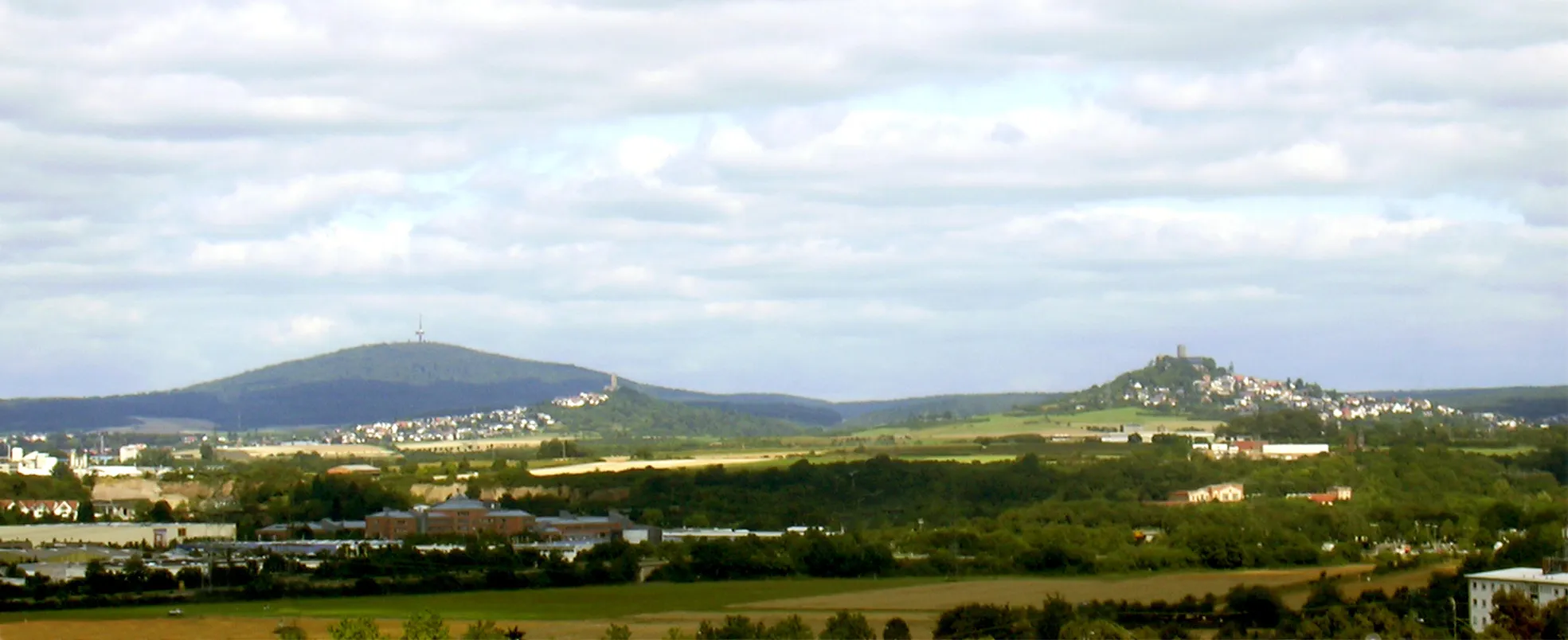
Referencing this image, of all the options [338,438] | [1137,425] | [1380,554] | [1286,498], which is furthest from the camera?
[338,438]

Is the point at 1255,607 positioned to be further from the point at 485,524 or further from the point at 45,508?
the point at 45,508

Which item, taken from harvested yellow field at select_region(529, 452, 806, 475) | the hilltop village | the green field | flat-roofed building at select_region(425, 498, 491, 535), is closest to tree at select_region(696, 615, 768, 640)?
the hilltop village

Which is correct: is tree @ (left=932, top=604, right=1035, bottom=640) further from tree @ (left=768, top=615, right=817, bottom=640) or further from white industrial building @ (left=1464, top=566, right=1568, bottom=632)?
white industrial building @ (left=1464, top=566, right=1568, bottom=632)

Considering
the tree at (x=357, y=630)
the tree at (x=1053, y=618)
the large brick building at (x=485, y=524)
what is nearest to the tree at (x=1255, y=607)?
the tree at (x=1053, y=618)

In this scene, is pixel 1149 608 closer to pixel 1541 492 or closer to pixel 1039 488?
pixel 1039 488

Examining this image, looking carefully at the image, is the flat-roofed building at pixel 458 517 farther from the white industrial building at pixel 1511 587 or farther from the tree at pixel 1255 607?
the white industrial building at pixel 1511 587

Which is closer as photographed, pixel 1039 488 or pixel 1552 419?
pixel 1039 488

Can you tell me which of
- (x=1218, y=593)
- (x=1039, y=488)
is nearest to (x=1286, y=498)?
(x=1039, y=488)
